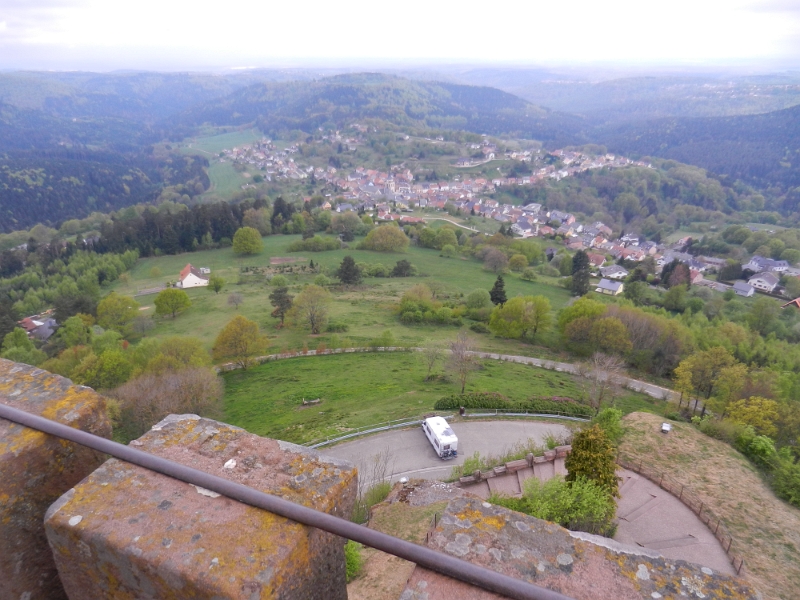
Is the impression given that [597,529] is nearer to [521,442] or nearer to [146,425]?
[521,442]

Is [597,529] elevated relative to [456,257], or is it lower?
elevated

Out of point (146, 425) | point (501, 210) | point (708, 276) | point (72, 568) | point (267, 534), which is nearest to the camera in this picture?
point (267, 534)

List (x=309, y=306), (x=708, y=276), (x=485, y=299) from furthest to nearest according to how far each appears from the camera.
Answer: (x=708, y=276) < (x=485, y=299) < (x=309, y=306)

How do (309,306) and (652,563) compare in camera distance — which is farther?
(309,306)

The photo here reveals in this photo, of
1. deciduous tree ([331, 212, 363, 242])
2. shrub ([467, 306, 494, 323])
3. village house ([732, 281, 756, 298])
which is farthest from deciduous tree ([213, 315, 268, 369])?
village house ([732, 281, 756, 298])

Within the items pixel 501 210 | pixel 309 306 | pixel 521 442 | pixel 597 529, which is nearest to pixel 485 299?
pixel 309 306

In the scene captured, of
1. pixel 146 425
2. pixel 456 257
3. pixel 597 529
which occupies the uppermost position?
pixel 597 529
